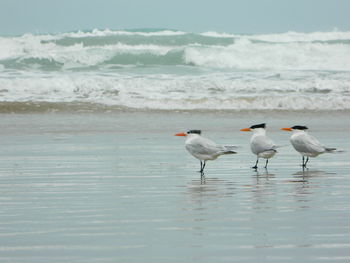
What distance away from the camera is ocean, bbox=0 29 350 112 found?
1777 cm

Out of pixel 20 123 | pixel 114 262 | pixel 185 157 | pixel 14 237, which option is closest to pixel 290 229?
pixel 114 262

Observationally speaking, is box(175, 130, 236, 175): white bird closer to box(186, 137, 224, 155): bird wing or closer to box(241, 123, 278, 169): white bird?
box(186, 137, 224, 155): bird wing

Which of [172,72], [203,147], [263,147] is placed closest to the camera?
[203,147]

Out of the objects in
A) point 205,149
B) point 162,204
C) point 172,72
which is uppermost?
point 172,72

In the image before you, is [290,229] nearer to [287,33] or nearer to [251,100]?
[251,100]

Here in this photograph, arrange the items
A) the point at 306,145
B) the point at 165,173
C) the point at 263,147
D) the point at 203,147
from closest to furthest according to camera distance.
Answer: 1. the point at 165,173
2. the point at 203,147
3. the point at 263,147
4. the point at 306,145

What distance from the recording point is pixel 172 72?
80.4ft

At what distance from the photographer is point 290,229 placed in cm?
446

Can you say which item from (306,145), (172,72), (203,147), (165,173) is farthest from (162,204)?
(172,72)

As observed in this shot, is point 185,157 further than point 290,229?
Yes

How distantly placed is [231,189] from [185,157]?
113 inches

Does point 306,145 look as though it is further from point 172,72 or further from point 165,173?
point 172,72

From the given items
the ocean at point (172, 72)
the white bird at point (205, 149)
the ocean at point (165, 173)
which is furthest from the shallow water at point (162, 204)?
the ocean at point (172, 72)

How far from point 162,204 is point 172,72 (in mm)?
19173
